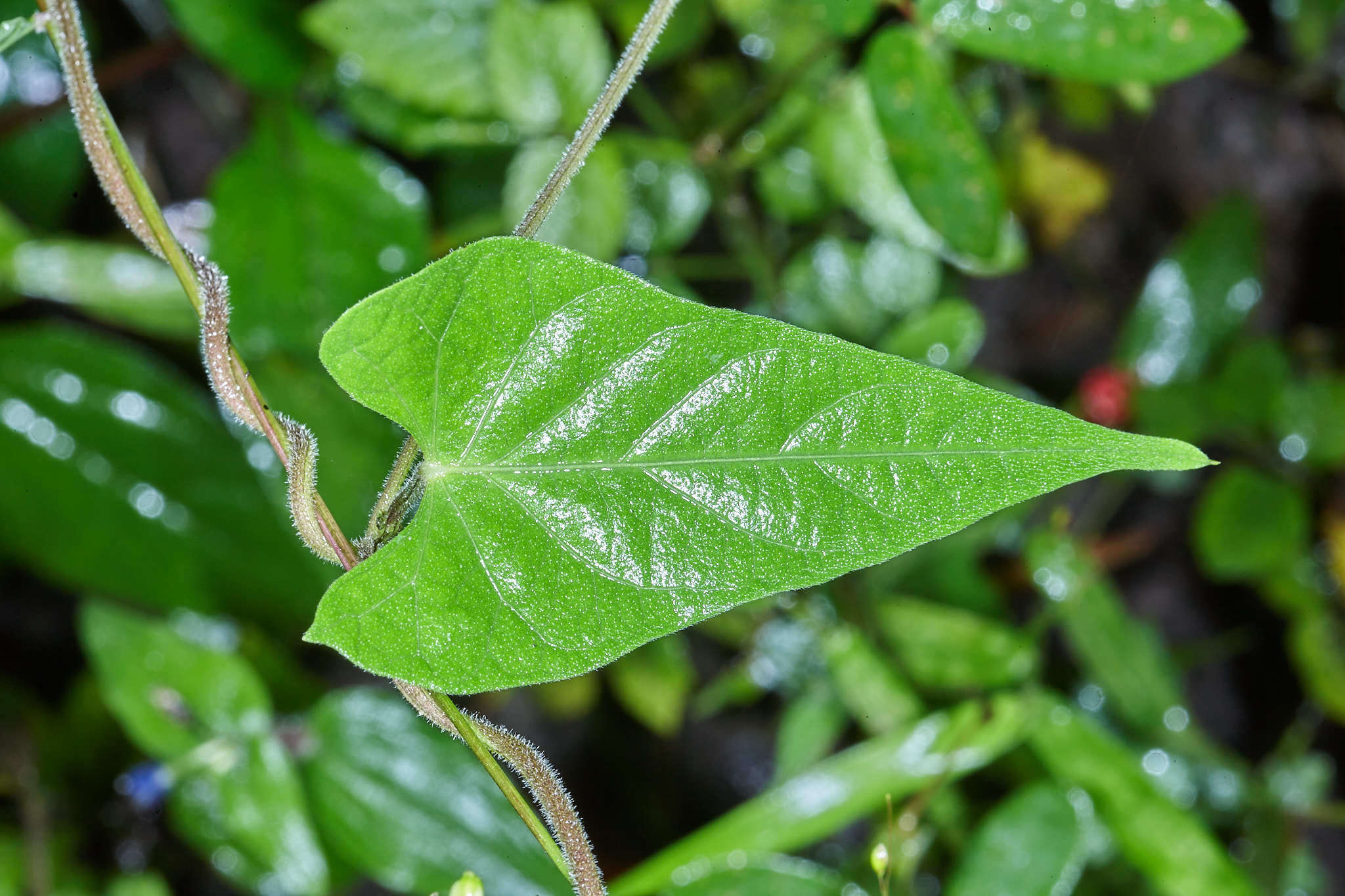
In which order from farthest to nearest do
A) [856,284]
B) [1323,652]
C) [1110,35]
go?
[1323,652] → [856,284] → [1110,35]

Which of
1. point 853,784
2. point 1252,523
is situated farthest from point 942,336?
point 1252,523

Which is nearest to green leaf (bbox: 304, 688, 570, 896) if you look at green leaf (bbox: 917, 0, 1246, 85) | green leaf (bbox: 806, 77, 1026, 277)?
green leaf (bbox: 806, 77, 1026, 277)

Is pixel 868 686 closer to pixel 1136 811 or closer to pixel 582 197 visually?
pixel 1136 811

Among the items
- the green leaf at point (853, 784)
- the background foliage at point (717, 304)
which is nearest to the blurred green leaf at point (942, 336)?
the background foliage at point (717, 304)

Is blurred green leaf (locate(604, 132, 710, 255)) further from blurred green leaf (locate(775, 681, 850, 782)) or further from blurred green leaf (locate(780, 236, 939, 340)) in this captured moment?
blurred green leaf (locate(775, 681, 850, 782))

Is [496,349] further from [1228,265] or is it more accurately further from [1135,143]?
[1135,143]

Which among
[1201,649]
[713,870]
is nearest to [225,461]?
[713,870]

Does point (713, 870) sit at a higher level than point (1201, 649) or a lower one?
higher
